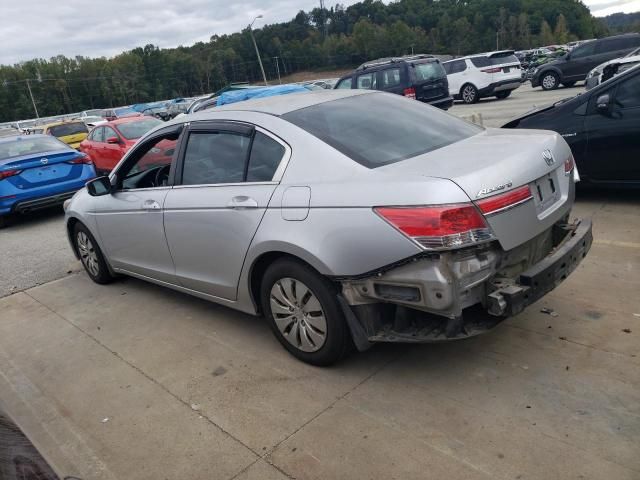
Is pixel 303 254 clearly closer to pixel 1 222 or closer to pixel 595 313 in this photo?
pixel 595 313

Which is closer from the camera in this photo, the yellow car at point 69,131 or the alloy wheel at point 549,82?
the yellow car at point 69,131

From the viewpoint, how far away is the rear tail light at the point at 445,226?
260 centimetres

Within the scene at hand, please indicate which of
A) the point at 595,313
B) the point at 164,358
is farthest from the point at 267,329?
the point at 595,313

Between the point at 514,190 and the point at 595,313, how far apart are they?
4.62 feet

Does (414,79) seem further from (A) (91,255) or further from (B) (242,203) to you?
(B) (242,203)

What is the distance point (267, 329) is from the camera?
4.12 m

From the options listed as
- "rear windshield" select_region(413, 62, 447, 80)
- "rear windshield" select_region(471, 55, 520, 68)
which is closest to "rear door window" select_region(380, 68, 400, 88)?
"rear windshield" select_region(413, 62, 447, 80)

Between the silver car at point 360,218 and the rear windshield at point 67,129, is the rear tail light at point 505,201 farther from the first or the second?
the rear windshield at point 67,129

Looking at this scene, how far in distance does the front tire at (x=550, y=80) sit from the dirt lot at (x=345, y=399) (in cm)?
1892

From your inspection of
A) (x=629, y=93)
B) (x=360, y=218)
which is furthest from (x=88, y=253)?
(x=629, y=93)

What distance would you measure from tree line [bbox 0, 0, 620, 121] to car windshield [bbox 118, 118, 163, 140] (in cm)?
9478

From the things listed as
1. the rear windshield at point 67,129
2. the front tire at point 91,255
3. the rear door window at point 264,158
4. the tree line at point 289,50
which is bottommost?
the front tire at point 91,255

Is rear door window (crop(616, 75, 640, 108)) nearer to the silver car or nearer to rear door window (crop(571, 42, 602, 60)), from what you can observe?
the silver car

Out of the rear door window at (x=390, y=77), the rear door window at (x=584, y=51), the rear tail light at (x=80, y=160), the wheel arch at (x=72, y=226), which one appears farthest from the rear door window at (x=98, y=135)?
the rear door window at (x=584, y=51)
